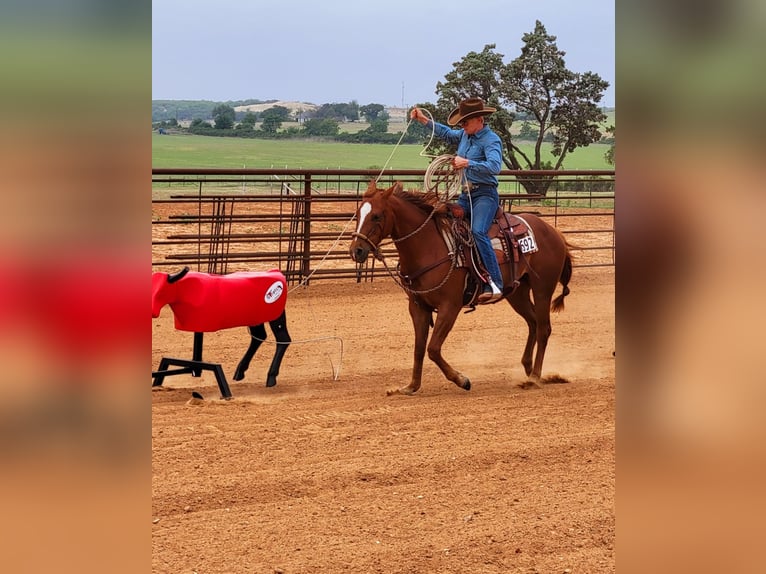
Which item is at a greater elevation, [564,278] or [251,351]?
[564,278]

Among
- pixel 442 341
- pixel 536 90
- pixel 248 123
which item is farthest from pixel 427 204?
pixel 248 123

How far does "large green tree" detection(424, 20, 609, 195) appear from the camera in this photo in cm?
3694

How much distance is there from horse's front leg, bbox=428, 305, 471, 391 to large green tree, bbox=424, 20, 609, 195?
96.1 ft

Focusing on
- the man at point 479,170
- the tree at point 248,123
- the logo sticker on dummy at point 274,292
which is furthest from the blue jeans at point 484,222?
the tree at point 248,123

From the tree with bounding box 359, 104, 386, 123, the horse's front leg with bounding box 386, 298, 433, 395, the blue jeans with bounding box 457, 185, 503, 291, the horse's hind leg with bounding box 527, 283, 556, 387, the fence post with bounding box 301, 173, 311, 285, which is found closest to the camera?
the horse's front leg with bounding box 386, 298, 433, 395

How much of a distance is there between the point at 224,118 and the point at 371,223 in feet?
322

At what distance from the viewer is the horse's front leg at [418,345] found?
26.2ft

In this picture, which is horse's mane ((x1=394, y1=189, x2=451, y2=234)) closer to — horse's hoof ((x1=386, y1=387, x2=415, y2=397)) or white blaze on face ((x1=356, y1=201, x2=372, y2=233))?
white blaze on face ((x1=356, y1=201, x2=372, y2=233))

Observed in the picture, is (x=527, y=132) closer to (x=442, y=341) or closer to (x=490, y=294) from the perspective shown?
(x=490, y=294)

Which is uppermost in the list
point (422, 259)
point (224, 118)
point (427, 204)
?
point (224, 118)

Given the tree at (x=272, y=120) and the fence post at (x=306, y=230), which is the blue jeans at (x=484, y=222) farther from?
the tree at (x=272, y=120)

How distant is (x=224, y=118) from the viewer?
103 meters

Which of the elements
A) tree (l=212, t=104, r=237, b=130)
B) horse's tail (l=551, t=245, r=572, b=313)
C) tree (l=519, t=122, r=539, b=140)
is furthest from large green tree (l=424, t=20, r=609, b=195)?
tree (l=212, t=104, r=237, b=130)

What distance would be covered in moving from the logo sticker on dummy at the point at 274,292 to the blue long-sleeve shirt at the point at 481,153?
6.16 ft
